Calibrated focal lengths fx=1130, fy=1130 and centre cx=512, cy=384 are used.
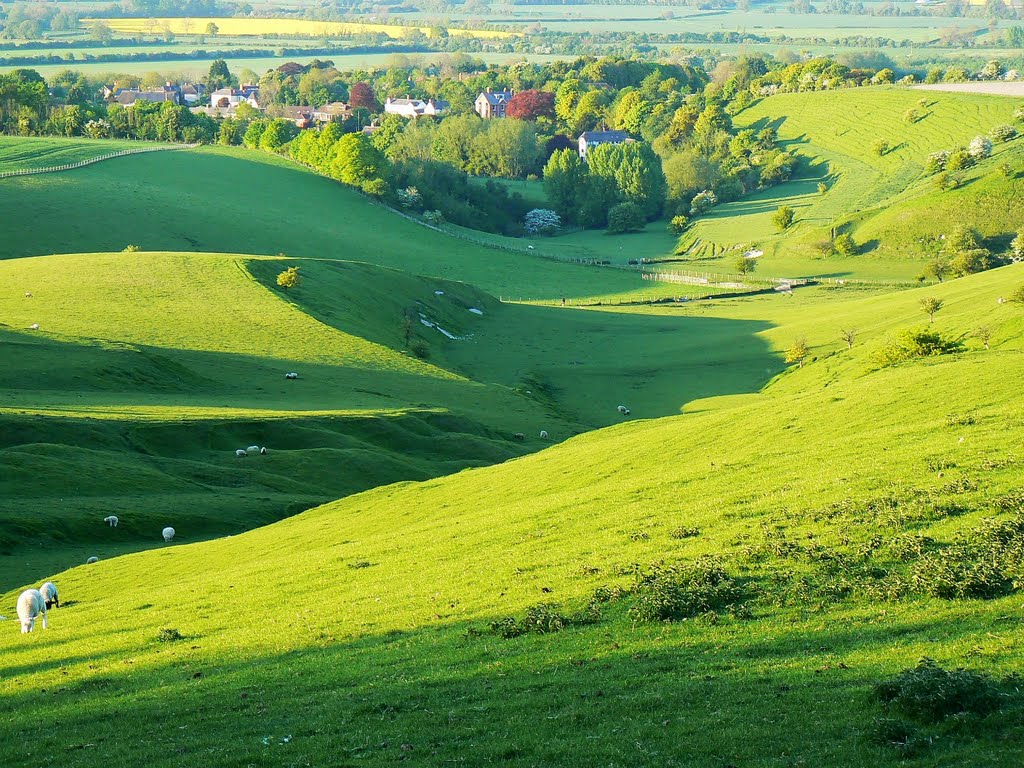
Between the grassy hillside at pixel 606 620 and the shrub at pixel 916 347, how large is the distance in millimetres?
15300

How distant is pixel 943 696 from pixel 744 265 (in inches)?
5098

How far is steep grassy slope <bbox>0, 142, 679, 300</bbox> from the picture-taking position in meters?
121

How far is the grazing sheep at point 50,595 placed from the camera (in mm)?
30906

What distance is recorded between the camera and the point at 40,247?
11131cm

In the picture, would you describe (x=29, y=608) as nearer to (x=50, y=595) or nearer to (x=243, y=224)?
(x=50, y=595)

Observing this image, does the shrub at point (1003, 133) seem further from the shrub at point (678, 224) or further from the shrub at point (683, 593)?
the shrub at point (683, 593)

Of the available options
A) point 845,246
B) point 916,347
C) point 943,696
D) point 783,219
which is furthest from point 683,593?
point 783,219

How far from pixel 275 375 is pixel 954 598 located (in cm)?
5298

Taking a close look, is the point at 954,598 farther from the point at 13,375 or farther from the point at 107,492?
the point at 13,375

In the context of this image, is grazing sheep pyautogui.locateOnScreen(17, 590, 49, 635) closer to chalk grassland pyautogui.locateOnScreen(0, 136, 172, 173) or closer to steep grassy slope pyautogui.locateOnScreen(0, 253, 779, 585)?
steep grassy slope pyautogui.locateOnScreen(0, 253, 779, 585)

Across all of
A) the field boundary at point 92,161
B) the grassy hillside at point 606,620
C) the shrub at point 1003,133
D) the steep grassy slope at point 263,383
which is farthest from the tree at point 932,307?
the shrub at point 1003,133

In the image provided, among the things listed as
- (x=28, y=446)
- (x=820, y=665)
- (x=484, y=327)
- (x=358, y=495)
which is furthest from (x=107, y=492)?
(x=484, y=327)

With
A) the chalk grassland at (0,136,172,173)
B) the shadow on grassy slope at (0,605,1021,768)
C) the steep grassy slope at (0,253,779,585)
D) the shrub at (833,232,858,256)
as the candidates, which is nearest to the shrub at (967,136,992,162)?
the shrub at (833,232,858,256)

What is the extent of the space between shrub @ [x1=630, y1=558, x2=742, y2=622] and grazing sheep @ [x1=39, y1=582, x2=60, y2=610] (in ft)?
56.4
